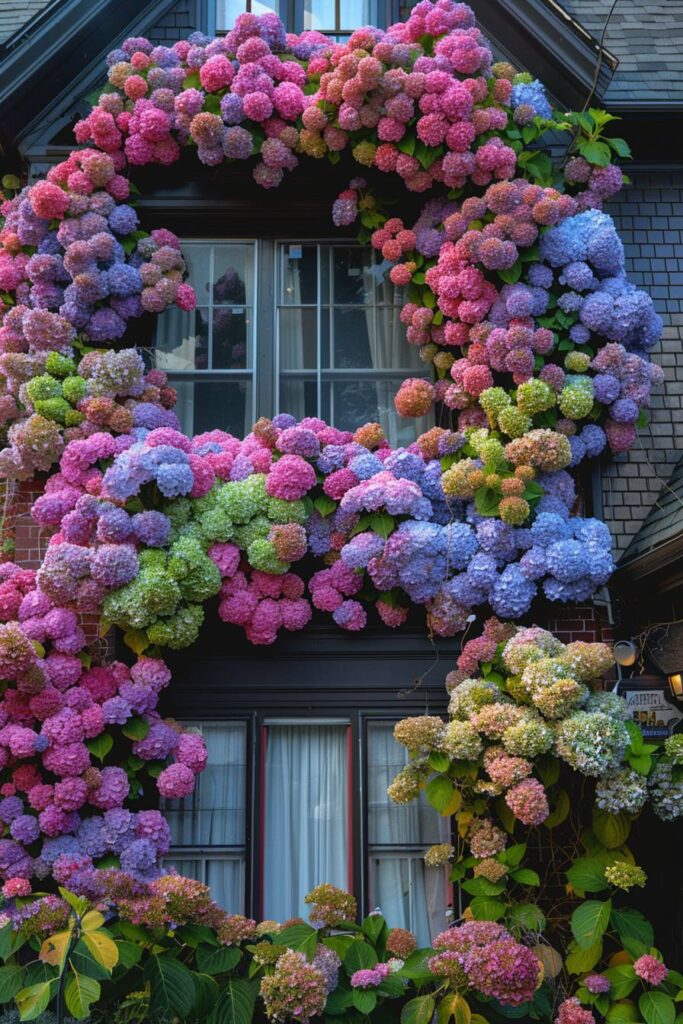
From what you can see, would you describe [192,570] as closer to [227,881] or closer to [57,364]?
[57,364]

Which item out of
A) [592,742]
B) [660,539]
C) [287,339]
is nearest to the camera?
[592,742]

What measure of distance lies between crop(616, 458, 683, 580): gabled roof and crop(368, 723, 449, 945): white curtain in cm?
207

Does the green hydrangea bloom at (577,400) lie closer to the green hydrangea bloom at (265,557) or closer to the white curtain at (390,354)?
the white curtain at (390,354)

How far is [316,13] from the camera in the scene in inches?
373

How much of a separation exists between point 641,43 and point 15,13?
15.9ft

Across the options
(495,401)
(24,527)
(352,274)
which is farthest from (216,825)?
(352,274)

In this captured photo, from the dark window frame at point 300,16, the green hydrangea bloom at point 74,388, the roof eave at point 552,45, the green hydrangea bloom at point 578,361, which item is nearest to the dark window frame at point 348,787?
the green hydrangea bloom at point 74,388

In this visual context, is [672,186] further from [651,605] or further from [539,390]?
[651,605]

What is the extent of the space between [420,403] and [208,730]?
103 inches

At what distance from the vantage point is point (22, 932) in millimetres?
6703

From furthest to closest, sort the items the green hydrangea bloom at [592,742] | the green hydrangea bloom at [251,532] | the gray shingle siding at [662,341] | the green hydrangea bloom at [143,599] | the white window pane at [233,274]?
1. the white window pane at [233,274]
2. the gray shingle siding at [662,341]
3. the green hydrangea bloom at [251,532]
4. the green hydrangea bloom at [143,599]
5. the green hydrangea bloom at [592,742]

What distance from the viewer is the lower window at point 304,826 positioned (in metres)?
7.91

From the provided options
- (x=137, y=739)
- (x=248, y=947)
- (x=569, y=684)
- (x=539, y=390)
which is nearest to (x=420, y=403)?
(x=539, y=390)

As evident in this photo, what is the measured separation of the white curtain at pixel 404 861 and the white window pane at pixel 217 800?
0.87 meters
